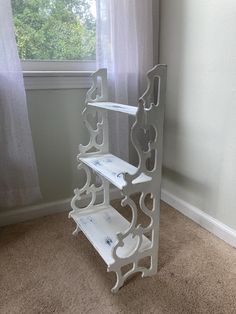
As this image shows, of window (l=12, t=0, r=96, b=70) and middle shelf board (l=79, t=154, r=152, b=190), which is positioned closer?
middle shelf board (l=79, t=154, r=152, b=190)

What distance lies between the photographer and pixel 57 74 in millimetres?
1661

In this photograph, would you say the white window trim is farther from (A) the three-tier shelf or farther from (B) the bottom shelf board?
(B) the bottom shelf board

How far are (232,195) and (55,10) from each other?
1520 mm

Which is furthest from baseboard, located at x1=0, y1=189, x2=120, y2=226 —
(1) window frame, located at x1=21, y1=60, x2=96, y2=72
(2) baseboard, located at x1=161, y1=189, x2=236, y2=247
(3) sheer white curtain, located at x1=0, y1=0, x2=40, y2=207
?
(1) window frame, located at x1=21, y1=60, x2=96, y2=72

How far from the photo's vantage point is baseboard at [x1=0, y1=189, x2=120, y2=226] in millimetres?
1744

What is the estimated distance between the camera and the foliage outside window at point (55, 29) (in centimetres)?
159

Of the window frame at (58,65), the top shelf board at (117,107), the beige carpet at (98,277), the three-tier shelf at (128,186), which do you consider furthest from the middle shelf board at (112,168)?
the window frame at (58,65)

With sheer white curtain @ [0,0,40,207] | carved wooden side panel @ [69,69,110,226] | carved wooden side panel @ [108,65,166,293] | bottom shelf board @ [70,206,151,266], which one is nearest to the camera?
carved wooden side panel @ [108,65,166,293]

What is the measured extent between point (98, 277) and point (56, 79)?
1.16 metres

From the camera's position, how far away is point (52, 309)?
114 cm

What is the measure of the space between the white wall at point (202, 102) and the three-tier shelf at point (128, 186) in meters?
0.47

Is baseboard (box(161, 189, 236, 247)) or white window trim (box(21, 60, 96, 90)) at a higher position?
white window trim (box(21, 60, 96, 90))

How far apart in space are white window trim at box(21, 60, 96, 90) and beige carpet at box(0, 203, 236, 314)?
906 millimetres

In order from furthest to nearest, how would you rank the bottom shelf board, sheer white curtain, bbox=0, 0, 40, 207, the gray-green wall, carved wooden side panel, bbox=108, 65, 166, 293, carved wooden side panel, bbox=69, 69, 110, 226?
the gray-green wall
carved wooden side panel, bbox=69, 69, 110, 226
sheer white curtain, bbox=0, 0, 40, 207
the bottom shelf board
carved wooden side panel, bbox=108, 65, 166, 293
